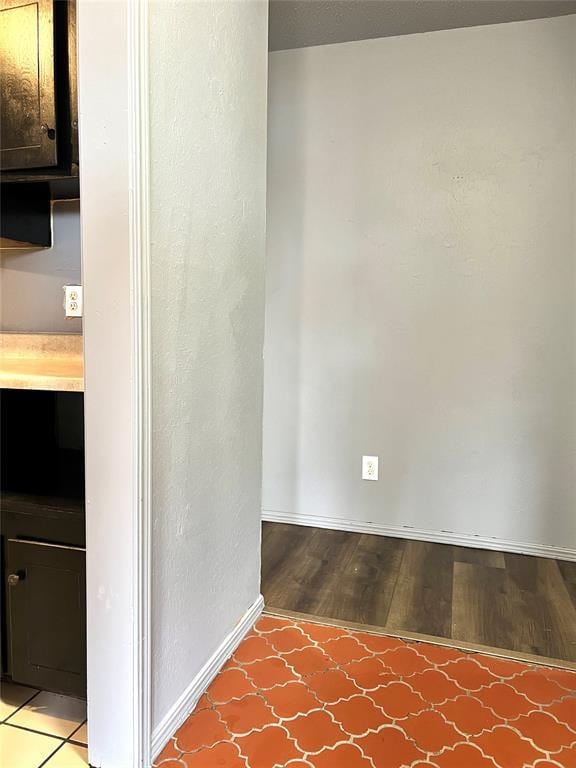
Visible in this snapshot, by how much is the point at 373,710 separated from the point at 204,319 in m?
1.06

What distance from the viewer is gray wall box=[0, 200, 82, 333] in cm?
193

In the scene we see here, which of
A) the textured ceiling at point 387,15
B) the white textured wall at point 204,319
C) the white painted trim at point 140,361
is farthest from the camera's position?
the textured ceiling at point 387,15

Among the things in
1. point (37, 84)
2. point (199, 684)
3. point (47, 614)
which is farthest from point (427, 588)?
point (37, 84)

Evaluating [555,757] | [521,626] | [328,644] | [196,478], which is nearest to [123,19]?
[196,478]

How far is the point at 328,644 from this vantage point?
1.85 metres

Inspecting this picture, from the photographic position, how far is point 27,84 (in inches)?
60.6

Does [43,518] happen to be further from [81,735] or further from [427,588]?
[427,588]

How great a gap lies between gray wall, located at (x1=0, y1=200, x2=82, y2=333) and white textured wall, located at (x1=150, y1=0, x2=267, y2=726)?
22.3 inches

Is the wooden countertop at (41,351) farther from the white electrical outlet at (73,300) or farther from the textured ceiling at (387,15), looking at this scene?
the textured ceiling at (387,15)

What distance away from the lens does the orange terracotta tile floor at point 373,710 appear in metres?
1.39

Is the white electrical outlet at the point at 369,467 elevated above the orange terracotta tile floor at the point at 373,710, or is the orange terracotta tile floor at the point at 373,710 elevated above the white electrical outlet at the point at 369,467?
the white electrical outlet at the point at 369,467

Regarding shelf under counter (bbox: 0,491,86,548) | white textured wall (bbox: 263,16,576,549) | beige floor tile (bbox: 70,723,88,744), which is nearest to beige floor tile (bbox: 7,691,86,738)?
beige floor tile (bbox: 70,723,88,744)

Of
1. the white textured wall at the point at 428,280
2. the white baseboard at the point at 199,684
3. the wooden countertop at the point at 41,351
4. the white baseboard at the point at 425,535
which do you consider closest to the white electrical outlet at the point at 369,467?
Answer: the white textured wall at the point at 428,280

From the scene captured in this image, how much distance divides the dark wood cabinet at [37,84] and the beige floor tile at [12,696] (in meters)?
1.34
